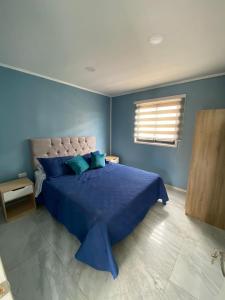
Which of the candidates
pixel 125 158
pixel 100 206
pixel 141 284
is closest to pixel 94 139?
pixel 125 158

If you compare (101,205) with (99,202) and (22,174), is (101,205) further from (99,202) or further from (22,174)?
(22,174)

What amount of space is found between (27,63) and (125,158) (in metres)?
3.20

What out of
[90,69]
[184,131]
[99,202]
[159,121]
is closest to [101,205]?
[99,202]

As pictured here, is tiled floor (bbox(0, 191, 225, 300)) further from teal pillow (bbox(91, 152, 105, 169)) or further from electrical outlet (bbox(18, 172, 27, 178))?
teal pillow (bbox(91, 152, 105, 169))

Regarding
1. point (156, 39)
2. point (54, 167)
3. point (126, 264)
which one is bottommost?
point (126, 264)

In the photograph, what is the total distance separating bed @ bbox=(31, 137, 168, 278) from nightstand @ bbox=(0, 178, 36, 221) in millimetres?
219

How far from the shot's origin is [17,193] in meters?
2.20

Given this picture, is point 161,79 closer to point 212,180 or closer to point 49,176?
point 212,180

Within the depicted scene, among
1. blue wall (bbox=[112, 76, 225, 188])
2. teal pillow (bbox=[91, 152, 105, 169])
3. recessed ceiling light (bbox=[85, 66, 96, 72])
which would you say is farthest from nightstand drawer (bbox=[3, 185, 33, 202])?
blue wall (bbox=[112, 76, 225, 188])

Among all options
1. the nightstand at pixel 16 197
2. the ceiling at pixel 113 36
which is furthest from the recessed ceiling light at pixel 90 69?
the nightstand at pixel 16 197

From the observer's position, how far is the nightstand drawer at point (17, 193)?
209cm

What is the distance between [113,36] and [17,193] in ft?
8.53

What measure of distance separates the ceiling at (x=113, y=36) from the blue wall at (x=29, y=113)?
1.09 feet

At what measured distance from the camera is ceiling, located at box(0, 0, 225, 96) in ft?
3.75
